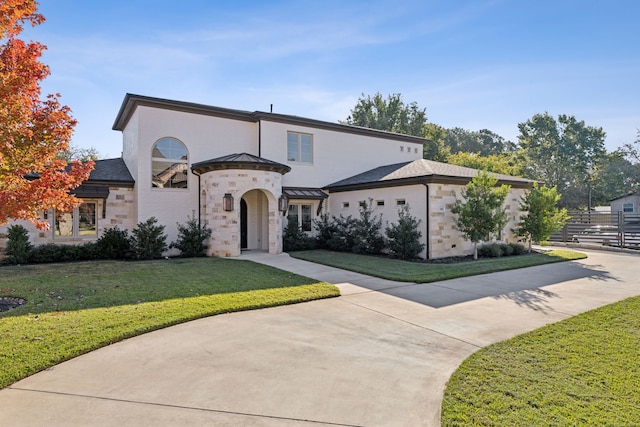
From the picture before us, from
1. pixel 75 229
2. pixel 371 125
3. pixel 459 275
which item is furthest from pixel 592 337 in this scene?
pixel 371 125

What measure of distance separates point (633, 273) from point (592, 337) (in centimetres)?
738

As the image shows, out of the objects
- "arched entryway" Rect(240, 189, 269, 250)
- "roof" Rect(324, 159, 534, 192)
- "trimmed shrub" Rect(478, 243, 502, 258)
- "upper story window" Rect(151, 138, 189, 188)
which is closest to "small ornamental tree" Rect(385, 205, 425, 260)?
"roof" Rect(324, 159, 534, 192)

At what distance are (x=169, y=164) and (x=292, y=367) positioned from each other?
12785mm

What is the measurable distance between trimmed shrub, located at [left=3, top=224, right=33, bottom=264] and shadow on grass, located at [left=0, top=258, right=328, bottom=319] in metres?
0.88

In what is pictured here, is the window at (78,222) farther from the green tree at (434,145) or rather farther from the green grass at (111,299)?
the green tree at (434,145)

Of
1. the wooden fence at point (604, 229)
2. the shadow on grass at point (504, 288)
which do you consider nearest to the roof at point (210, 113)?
the shadow on grass at point (504, 288)

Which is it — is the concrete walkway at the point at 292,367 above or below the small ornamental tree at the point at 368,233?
below

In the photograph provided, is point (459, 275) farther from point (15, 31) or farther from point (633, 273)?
point (15, 31)

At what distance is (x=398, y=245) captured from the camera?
13031 millimetres

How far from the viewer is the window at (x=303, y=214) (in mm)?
16781

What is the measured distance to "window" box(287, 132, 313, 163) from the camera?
17.1 metres

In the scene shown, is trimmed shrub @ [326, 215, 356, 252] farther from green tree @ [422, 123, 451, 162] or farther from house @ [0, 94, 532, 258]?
green tree @ [422, 123, 451, 162]

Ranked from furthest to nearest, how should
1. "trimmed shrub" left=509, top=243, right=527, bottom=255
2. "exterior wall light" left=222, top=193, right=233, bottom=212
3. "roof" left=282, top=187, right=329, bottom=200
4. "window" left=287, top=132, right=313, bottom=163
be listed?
"window" left=287, top=132, right=313, bottom=163 → "roof" left=282, top=187, right=329, bottom=200 → "trimmed shrub" left=509, top=243, right=527, bottom=255 → "exterior wall light" left=222, top=193, right=233, bottom=212

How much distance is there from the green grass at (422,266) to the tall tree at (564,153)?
105 ft
